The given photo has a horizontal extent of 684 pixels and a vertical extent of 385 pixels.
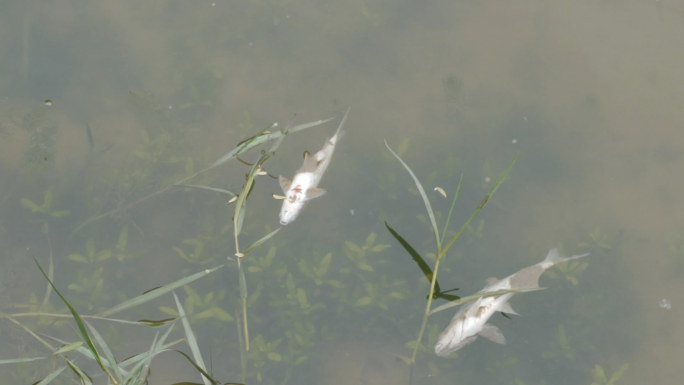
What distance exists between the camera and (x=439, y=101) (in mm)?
3625

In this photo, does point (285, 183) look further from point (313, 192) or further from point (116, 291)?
point (116, 291)

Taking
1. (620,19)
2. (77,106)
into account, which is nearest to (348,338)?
(77,106)

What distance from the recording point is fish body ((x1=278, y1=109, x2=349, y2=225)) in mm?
3158

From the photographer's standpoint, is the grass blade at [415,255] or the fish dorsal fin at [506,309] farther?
the grass blade at [415,255]

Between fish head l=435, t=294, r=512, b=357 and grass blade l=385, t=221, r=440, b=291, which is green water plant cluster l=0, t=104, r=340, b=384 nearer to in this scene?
grass blade l=385, t=221, r=440, b=291

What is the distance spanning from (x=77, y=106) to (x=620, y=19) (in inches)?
120

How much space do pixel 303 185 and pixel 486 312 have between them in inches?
39.7

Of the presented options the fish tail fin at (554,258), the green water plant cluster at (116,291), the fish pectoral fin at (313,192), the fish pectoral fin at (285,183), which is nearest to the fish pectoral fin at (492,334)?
the fish tail fin at (554,258)

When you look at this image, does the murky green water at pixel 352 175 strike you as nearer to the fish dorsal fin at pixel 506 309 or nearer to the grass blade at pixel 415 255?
the grass blade at pixel 415 255

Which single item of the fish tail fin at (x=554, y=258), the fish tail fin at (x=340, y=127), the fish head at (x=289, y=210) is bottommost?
the fish tail fin at (x=554, y=258)

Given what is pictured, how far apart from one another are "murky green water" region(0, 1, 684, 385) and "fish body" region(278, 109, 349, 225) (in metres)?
0.13

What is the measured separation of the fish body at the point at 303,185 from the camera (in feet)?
10.4

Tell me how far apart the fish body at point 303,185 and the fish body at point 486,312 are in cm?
86

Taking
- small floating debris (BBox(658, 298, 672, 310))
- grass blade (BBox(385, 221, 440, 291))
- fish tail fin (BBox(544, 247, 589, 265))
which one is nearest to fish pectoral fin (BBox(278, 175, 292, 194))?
grass blade (BBox(385, 221, 440, 291))
